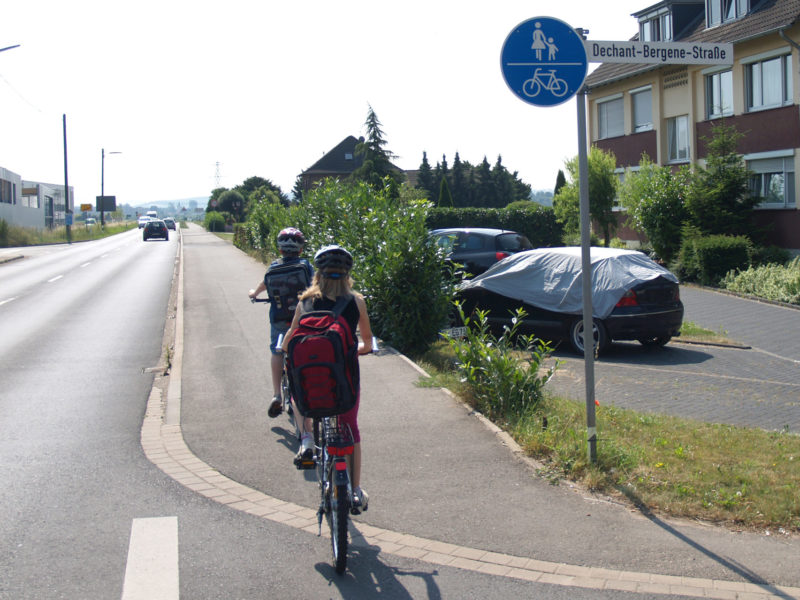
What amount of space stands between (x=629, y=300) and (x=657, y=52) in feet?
20.3

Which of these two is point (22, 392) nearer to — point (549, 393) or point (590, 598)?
point (549, 393)

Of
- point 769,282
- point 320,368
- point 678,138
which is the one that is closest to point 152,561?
point 320,368

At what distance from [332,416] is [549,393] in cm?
387

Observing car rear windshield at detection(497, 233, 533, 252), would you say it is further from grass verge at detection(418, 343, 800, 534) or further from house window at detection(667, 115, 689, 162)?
house window at detection(667, 115, 689, 162)

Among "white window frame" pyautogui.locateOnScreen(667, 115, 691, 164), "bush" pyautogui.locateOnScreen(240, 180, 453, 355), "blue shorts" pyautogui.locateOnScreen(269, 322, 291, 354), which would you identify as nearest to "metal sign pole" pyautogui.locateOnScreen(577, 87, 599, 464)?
"blue shorts" pyautogui.locateOnScreen(269, 322, 291, 354)

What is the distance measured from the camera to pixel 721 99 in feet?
89.0

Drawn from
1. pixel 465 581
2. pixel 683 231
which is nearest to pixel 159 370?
pixel 465 581

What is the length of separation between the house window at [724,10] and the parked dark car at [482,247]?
51.7 ft

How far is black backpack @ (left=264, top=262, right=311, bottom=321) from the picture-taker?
6559 mm

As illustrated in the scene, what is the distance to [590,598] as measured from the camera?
398 cm

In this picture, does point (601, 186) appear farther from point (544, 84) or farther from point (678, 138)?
point (544, 84)

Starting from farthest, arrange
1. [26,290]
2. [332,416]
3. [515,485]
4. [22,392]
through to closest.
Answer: [26,290], [22,392], [515,485], [332,416]

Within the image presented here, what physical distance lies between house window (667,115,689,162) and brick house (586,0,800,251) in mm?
37

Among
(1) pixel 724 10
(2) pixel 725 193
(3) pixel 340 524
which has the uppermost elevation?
(1) pixel 724 10
